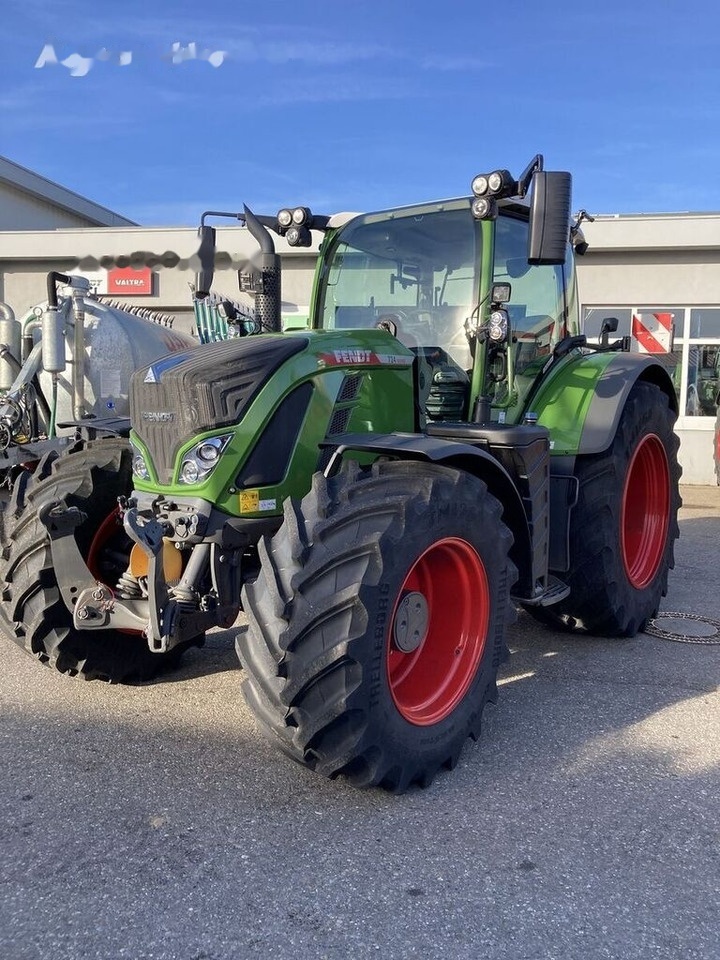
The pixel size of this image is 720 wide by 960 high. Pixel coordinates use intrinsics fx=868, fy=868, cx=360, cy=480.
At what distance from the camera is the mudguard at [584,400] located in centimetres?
460

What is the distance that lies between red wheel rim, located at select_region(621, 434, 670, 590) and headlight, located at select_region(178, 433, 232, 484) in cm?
307

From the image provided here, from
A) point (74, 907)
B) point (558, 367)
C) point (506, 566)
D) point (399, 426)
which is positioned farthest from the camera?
point (558, 367)

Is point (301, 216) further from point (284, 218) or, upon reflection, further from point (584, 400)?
point (584, 400)

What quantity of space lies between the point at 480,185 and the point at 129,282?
11.6 m

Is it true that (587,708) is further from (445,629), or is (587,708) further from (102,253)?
(102,253)

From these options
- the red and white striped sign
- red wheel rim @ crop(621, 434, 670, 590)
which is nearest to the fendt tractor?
red wheel rim @ crop(621, 434, 670, 590)

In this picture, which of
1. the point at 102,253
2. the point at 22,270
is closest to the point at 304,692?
the point at 102,253

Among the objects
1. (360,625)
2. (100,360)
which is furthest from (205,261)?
(100,360)

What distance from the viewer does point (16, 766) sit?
133 inches

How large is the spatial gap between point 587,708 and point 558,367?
6.53ft

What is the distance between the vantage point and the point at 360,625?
111 inches

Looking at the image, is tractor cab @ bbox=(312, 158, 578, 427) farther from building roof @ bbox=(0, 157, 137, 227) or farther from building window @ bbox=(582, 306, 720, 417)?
building roof @ bbox=(0, 157, 137, 227)

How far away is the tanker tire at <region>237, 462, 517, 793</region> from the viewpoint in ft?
9.21

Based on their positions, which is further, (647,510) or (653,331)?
(653,331)
